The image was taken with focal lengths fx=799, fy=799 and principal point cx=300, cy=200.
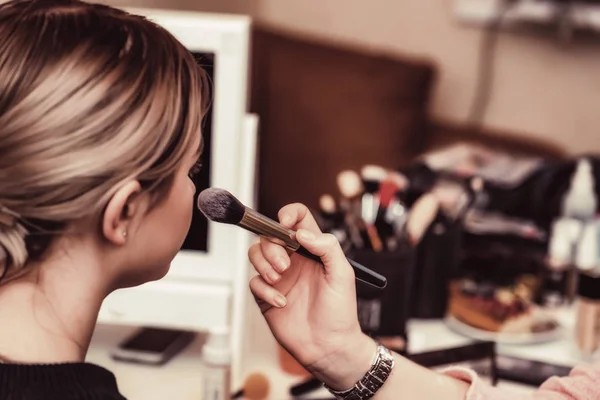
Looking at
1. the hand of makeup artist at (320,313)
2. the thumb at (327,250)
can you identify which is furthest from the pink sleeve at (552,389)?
the thumb at (327,250)

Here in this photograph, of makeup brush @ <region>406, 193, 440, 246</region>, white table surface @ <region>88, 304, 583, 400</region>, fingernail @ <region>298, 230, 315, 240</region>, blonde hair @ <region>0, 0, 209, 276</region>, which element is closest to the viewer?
blonde hair @ <region>0, 0, 209, 276</region>

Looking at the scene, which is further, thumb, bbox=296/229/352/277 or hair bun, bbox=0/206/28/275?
thumb, bbox=296/229/352/277

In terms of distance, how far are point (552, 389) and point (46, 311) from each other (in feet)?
1.40

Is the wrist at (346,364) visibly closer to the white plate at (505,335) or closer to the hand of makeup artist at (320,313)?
the hand of makeup artist at (320,313)

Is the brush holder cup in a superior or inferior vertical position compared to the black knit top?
inferior

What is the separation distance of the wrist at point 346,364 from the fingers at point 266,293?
0.06 metres

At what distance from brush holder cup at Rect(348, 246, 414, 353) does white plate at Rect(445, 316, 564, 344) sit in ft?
0.46

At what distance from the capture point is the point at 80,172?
0.40 metres

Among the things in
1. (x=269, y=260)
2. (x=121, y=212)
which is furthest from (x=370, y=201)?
(x=121, y=212)

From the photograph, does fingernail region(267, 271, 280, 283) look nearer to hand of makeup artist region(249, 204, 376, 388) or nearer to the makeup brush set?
hand of makeup artist region(249, 204, 376, 388)

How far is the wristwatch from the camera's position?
58 centimetres

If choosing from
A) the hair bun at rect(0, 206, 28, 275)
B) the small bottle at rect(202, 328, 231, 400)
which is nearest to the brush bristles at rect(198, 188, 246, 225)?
the hair bun at rect(0, 206, 28, 275)

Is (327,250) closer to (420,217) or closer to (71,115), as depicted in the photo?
(71,115)

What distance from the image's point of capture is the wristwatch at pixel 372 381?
1.92 feet
